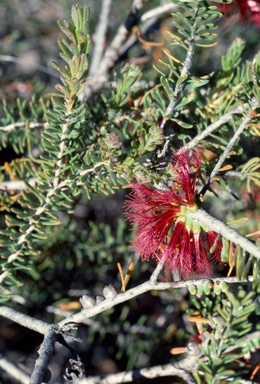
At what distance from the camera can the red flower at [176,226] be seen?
26.2 inches

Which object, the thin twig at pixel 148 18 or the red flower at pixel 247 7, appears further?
the thin twig at pixel 148 18

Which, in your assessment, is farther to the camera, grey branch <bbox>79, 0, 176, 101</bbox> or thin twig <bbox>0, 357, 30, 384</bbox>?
grey branch <bbox>79, 0, 176, 101</bbox>

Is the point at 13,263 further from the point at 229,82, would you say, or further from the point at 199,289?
the point at 229,82

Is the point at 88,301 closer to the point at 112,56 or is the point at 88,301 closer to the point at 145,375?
the point at 145,375

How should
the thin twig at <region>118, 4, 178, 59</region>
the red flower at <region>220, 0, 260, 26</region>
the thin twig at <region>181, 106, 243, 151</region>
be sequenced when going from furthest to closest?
the thin twig at <region>118, 4, 178, 59</region>
the red flower at <region>220, 0, 260, 26</region>
the thin twig at <region>181, 106, 243, 151</region>

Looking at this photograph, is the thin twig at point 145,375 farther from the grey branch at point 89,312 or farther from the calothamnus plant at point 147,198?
the grey branch at point 89,312

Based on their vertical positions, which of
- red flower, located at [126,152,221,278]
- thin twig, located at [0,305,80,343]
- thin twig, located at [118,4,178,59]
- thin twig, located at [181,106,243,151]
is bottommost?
thin twig, located at [0,305,80,343]

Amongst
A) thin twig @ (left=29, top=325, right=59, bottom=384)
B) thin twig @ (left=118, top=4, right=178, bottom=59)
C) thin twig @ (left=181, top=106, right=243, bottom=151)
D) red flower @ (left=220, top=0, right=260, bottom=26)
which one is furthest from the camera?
thin twig @ (left=118, top=4, right=178, bottom=59)

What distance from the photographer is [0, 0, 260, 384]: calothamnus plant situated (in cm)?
64

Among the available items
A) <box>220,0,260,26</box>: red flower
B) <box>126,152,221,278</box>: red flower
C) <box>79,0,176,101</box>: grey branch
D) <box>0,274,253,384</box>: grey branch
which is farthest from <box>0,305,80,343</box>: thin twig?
<box>220,0,260,26</box>: red flower

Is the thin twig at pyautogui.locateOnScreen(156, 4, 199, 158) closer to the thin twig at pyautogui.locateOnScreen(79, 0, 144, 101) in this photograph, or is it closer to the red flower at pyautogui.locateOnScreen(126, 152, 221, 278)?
the red flower at pyautogui.locateOnScreen(126, 152, 221, 278)

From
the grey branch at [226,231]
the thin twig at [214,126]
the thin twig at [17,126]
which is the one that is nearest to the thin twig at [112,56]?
the thin twig at [17,126]

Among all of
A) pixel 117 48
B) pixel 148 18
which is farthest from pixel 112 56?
pixel 148 18

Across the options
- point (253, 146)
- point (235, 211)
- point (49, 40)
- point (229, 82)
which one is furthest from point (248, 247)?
point (49, 40)
